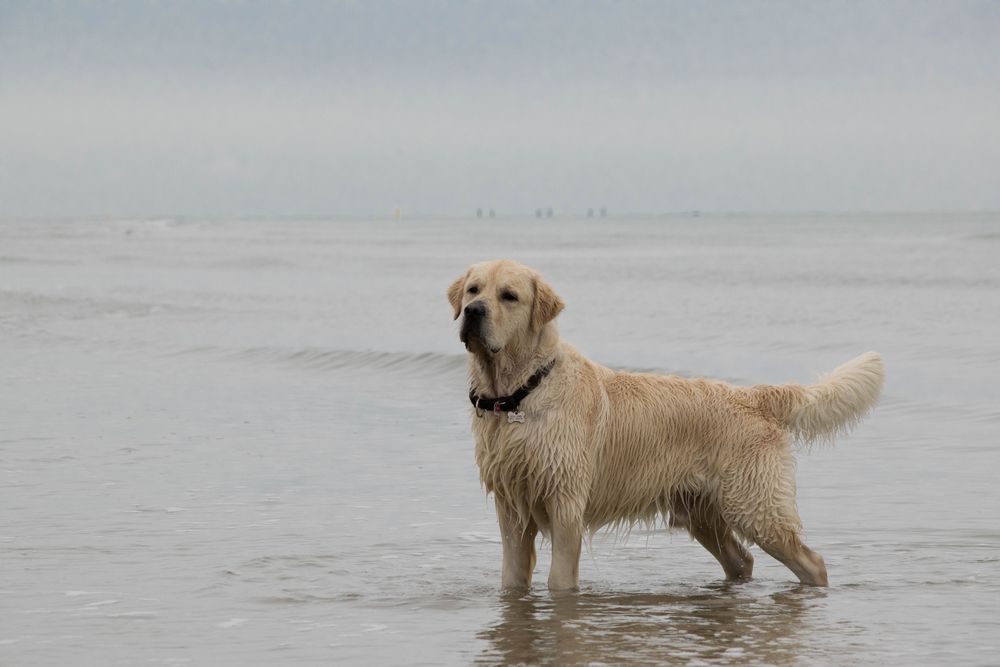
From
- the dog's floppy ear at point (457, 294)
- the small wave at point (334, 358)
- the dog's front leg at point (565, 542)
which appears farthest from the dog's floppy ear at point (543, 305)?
the small wave at point (334, 358)

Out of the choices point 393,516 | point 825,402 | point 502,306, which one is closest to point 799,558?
point 825,402

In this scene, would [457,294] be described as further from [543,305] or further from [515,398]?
[515,398]

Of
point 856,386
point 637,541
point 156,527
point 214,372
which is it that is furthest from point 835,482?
point 214,372

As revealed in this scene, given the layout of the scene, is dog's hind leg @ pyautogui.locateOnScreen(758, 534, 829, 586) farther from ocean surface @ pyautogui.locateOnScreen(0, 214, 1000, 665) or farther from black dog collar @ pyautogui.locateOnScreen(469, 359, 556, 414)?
black dog collar @ pyautogui.locateOnScreen(469, 359, 556, 414)

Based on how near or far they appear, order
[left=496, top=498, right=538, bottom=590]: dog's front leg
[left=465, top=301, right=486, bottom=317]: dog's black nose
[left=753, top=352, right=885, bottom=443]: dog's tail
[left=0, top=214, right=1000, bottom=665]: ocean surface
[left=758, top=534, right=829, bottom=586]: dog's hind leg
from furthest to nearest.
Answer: [left=753, top=352, right=885, bottom=443]: dog's tail < [left=758, top=534, right=829, bottom=586]: dog's hind leg < [left=496, top=498, right=538, bottom=590]: dog's front leg < [left=465, top=301, right=486, bottom=317]: dog's black nose < [left=0, top=214, right=1000, bottom=665]: ocean surface

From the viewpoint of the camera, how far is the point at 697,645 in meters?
5.68

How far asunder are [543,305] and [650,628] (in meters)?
1.57

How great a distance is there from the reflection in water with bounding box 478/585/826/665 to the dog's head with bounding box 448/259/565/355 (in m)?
1.28

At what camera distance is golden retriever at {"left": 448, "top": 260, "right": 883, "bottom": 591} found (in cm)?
629

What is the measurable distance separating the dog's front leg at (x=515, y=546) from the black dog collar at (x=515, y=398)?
0.50 metres

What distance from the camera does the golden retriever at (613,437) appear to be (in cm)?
629

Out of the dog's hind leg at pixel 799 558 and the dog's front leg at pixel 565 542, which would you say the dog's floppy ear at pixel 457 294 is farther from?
the dog's hind leg at pixel 799 558

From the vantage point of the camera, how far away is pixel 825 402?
267 inches

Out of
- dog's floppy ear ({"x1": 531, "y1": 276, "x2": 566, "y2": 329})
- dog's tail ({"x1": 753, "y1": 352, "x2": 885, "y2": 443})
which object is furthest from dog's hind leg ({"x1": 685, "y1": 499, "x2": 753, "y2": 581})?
dog's floppy ear ({"x1": 531, "y1": 276, "x2": 566, "y2": 329})
